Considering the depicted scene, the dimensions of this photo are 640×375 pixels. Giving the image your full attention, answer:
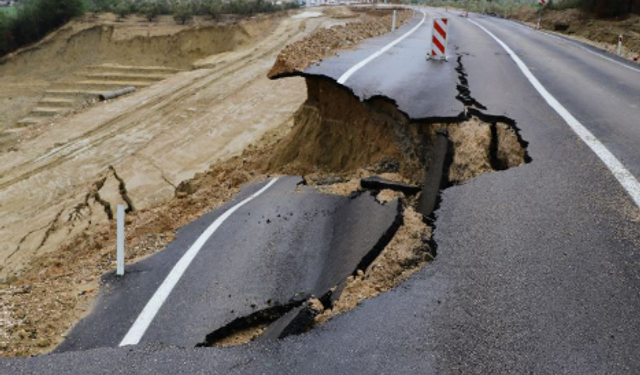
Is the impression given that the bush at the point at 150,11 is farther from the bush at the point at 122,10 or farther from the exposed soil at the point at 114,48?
the bush at the point at 122,10

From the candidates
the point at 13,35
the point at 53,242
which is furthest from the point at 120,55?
the point at 53,242

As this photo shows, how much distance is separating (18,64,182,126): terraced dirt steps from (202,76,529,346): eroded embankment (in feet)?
65.7

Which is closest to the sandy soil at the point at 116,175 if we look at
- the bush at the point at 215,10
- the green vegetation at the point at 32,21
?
the bush at the point at 215,10

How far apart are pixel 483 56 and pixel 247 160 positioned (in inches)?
272

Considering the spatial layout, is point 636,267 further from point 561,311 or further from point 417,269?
→ point 417,269

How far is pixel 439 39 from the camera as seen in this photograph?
12.9 m

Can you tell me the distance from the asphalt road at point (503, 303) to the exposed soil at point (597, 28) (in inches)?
584

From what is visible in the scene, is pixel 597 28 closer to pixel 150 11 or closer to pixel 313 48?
pixel 313 48

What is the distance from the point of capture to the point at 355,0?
60250mm

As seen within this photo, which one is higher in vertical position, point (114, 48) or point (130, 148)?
point (114, 48)

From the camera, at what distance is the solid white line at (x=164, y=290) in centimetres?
460

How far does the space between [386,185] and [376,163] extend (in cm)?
155

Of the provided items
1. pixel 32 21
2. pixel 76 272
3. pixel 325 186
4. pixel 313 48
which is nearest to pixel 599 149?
pixel 325 186

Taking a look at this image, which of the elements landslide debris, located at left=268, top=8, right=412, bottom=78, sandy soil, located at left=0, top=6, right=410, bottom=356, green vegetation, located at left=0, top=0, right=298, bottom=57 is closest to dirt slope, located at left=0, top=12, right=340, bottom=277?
sandy soil, located at left=0, top=6, right=410, bottom=356
